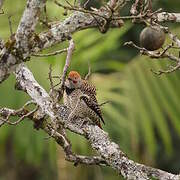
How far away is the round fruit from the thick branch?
58 cm

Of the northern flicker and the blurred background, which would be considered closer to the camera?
the northern flicker

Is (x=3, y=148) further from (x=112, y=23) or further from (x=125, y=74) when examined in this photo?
(x=112, y=23)

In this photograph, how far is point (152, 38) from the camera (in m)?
4.88

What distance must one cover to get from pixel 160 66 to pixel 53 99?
244 inches

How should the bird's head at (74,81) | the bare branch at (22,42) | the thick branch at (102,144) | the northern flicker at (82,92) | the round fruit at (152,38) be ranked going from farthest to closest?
the bird's head at (74,81) → the northern flicker at (82,92) → the round fruit at (152,38) → the thick branch at (102,144) → the bare branch at (22,42)

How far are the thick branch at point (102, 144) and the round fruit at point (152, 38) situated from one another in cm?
58

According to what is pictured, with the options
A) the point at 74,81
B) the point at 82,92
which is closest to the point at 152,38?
the point at 82,92

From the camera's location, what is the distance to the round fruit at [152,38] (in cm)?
488

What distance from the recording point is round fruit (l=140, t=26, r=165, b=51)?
4.88m

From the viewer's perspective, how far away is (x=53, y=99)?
4.56m

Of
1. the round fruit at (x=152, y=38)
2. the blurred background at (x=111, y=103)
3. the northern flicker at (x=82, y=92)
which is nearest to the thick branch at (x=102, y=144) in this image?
the round fruit at (x=152, y=38)

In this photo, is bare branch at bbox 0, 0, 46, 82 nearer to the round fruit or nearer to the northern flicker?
the round fruit

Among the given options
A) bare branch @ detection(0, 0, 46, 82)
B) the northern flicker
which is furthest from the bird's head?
bare branch @ detection(0, 0, 46, 82)

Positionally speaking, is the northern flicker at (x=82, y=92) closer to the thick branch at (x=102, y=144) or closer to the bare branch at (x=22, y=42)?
the thick branch at (x=102, y=144)
